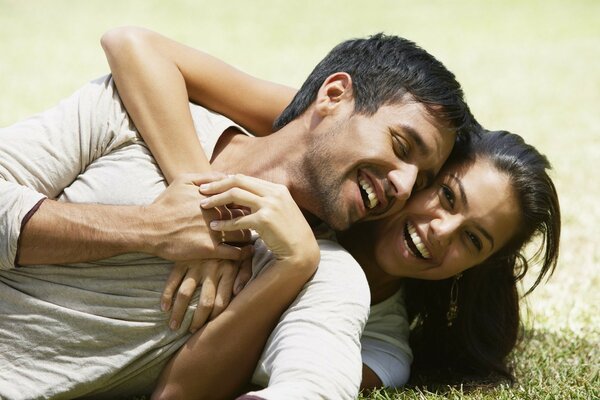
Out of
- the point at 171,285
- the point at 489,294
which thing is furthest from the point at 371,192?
the point at 489,294

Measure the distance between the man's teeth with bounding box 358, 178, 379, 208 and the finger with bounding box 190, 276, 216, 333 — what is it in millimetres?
705

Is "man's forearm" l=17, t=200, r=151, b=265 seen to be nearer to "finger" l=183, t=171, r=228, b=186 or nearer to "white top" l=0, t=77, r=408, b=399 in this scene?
"white top" l=0, t=77, r=408, b=399

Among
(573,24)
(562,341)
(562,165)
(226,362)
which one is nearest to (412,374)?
(562,341)

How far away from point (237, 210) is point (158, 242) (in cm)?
35

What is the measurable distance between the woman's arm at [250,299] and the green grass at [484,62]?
2.17ft

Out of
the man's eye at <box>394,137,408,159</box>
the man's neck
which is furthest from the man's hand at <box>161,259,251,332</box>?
the man's eye at <box>394,137,408,159</box>

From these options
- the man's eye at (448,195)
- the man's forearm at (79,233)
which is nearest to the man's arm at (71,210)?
the man's forearm at (79,233)

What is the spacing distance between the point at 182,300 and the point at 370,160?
0.90 m

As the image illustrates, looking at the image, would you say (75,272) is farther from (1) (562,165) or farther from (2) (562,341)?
(1) (562,165)

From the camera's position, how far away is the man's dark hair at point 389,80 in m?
3.89

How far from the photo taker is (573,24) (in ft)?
63.0

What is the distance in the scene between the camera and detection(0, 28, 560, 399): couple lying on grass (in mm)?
3412

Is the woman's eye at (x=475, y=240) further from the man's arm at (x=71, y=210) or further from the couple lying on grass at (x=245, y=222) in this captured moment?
the man's arm at (x=71, y=210)

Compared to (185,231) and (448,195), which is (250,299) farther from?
(448,195)
